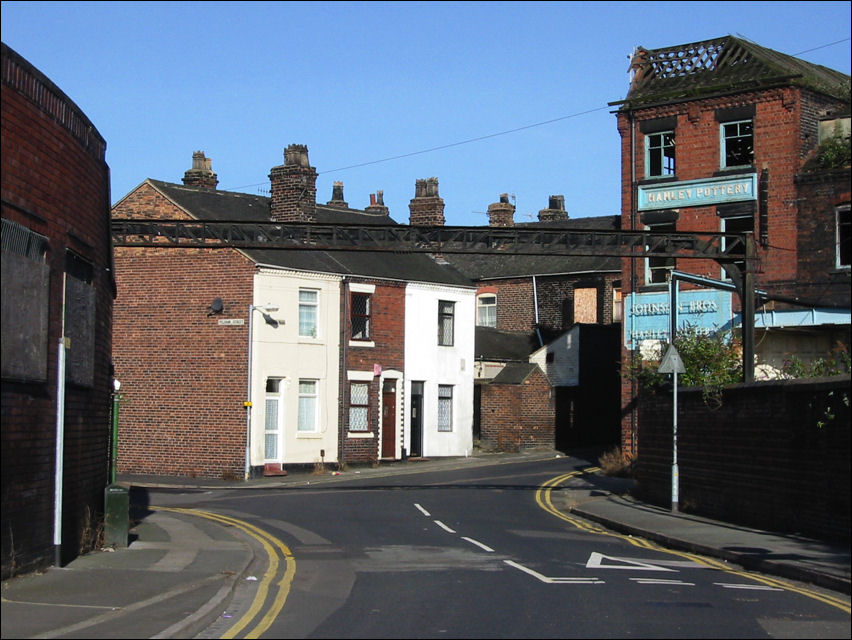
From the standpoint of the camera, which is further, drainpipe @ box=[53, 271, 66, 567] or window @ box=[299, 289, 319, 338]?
window @ box=[299, 289, 319, 338]

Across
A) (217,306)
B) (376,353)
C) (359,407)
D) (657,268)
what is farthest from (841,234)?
(217,306)

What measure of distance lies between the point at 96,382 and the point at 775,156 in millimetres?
22093

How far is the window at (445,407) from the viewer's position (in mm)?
42531

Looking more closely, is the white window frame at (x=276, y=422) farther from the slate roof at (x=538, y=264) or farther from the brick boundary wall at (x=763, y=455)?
the slate roof at (x=538, y=264)

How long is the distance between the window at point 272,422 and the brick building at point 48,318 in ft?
61.0

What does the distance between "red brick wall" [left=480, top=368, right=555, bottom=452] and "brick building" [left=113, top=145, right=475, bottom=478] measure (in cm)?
438

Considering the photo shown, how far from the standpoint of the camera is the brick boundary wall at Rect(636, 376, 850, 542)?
17.2m

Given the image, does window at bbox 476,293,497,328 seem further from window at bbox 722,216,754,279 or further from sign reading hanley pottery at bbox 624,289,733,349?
window at bbox 722,216,754,279

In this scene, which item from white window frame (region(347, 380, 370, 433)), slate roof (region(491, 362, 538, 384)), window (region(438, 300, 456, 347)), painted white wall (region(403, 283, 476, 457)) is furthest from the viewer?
slate roof (region(491, 362, 538, 384))

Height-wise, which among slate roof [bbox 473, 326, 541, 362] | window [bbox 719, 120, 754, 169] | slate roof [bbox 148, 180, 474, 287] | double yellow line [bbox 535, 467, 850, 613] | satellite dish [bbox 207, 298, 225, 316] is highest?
window [bbox 719, 120, 754, 169]

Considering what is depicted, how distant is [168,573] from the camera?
547 inches

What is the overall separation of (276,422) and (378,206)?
1962 centimetres

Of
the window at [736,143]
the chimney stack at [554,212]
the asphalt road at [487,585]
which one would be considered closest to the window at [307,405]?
the asphalt road at [487,585]

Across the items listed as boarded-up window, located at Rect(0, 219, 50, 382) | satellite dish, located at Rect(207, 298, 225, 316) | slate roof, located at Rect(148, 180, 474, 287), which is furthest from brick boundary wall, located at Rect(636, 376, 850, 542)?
satellite dish, located at Rect(207, 298, 225, 316)
